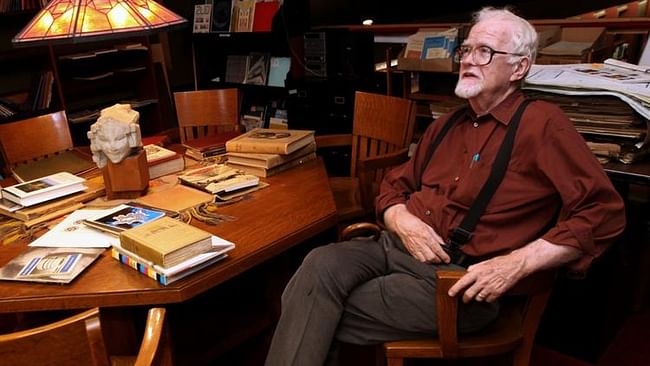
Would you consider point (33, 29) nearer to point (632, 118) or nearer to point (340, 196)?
point (340, 196)

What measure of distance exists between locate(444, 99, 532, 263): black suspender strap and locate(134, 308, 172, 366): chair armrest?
32.4 inches

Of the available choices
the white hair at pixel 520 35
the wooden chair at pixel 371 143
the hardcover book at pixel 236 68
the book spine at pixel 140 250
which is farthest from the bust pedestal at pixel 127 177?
the hardcover book at pixel 236 68

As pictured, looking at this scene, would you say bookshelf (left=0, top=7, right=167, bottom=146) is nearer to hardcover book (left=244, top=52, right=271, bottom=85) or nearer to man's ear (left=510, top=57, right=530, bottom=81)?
hardcover book (left=244, top=52, right=271, bottom=85)

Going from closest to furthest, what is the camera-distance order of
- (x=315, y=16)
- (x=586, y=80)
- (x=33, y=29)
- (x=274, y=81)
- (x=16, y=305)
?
(x=16, y=305), (x=33, y=29), (x=586, y=80), (x=274, y=81), (x=315, y=16)

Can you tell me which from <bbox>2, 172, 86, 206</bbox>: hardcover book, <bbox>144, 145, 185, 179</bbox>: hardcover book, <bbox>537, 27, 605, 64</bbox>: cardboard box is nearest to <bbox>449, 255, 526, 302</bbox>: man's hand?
<bbox>144, 145, 185, 179</bbox>: hardcover book

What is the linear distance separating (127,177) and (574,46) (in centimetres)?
206

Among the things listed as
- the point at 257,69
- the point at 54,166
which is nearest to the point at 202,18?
the point at 257,69

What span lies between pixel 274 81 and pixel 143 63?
3.49ft

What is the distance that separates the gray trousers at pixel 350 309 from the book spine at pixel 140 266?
1.20 ft

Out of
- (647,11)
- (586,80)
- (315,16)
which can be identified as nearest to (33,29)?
(586,80)

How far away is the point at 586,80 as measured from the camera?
1759 millimetres

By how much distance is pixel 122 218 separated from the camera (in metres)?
1.54

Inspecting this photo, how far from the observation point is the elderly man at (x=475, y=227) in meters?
1.36

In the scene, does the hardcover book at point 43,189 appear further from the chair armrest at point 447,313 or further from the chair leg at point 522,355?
the chair leg at point 522,355
